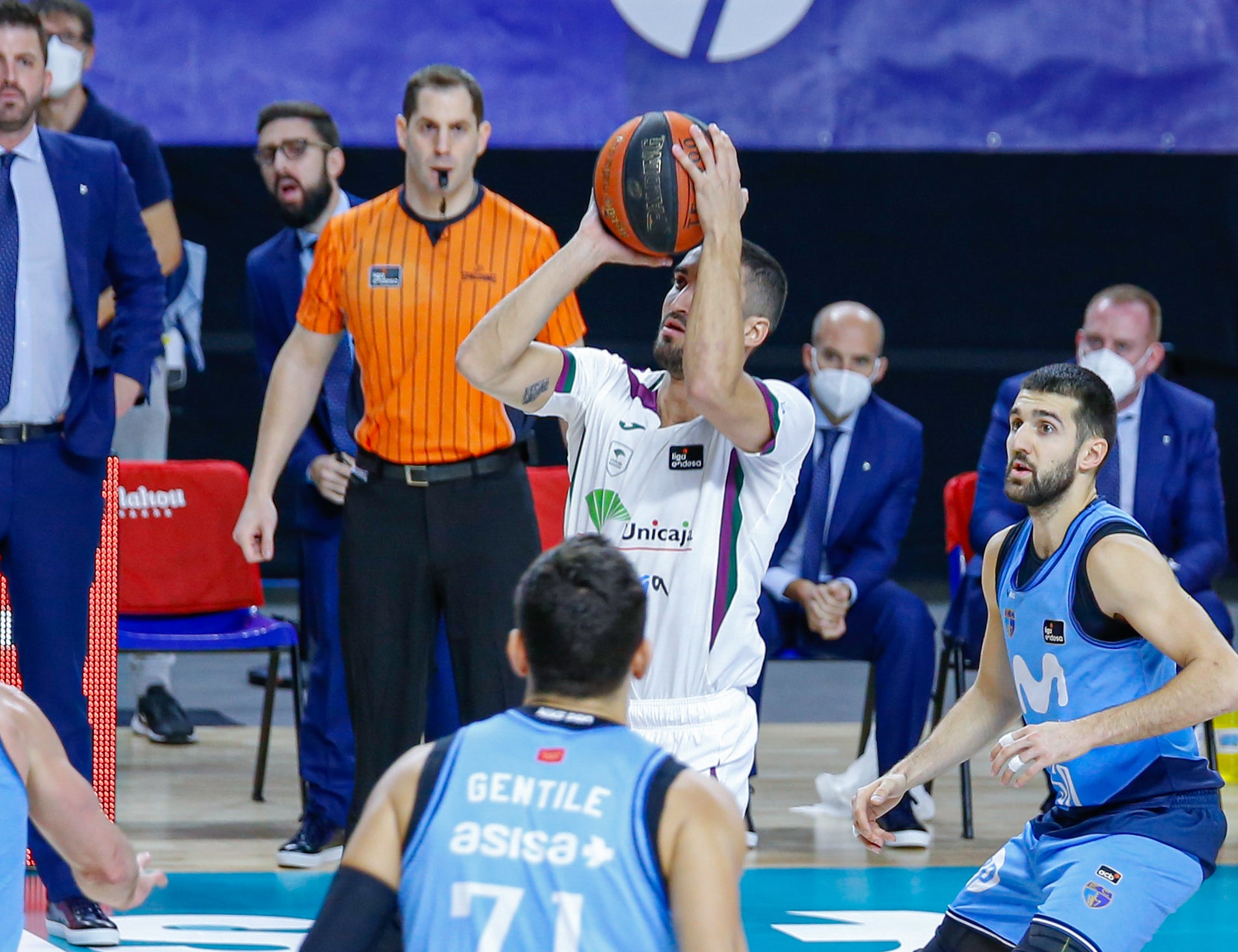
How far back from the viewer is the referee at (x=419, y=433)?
4484 mm

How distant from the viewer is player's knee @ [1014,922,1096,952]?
3.16m

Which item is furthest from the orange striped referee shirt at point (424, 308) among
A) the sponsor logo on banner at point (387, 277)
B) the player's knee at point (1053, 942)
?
the player's knee at point (1053, 942)

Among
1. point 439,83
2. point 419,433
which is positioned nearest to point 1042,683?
point 419,433

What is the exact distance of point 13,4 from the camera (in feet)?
14.5

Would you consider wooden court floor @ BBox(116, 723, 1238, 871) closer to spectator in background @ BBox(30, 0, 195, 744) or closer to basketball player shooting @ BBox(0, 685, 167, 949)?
spectator in background @ BBox(30, 0, 195, 744)

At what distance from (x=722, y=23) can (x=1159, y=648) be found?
168 inches

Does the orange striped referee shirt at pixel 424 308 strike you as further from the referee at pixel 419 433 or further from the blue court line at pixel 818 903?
the blue court line at pixel 818 903

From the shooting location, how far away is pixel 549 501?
6.44 meters

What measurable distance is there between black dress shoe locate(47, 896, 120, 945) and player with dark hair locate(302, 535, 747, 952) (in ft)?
8.02

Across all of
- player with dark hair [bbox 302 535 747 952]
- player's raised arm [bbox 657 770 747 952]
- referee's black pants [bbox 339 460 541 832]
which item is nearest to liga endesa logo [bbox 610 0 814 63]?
referee's black pants [bbox 339 460 541 832]

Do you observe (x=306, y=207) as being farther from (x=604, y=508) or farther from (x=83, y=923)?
(x=604, y=508)

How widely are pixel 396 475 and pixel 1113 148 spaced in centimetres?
368

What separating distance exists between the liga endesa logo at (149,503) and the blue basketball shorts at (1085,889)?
11.4ft

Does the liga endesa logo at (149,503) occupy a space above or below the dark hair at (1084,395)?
below
